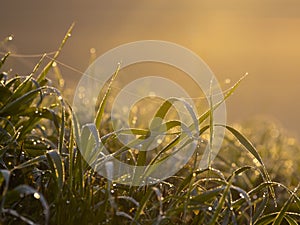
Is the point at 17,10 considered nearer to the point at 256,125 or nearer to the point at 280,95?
the point at 280,95

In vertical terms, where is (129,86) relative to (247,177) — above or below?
above

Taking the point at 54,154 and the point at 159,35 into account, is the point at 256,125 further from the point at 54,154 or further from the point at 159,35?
the point at 159,35

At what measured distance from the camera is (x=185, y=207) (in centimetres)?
249

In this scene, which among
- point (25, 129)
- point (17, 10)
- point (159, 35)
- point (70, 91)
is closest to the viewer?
point (25, 129)

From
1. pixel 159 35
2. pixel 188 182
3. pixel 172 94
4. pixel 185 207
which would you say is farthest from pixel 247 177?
pixel 159 35

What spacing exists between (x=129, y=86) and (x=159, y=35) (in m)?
12.1

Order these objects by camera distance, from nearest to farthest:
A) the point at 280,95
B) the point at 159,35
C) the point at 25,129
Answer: the point at 25,129
the point at 280,95
the point at 159,35

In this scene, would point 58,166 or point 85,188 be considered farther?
point 85,188

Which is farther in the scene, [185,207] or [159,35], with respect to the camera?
[159,35]

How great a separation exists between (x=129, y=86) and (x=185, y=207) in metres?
3.17

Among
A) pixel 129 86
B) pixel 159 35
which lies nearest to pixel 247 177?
pixel 129 86

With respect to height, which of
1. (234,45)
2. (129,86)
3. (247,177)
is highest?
(234,45)

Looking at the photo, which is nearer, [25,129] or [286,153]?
[25,129]

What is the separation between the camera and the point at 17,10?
19812mm
